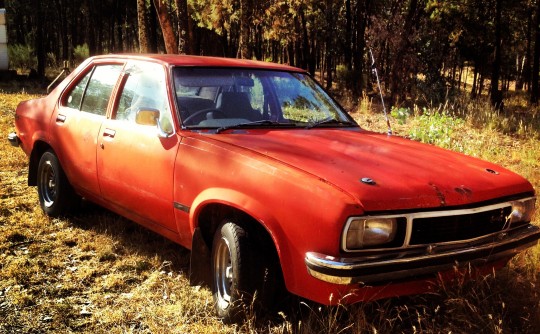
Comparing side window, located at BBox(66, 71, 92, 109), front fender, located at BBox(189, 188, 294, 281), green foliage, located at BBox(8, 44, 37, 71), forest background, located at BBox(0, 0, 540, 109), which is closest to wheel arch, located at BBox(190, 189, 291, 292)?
front fender, located at BBox(189, 188, 294, 281)

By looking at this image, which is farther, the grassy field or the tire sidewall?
the grassy field

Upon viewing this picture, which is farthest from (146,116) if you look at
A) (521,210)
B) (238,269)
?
(521,210)

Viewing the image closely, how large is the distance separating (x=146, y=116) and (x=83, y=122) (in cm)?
117

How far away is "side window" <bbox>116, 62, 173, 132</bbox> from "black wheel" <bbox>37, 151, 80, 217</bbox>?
3.71ft

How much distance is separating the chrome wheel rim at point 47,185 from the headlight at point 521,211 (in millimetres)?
3968

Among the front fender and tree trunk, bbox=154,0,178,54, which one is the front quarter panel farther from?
tree trunk, bbox=154,0,178,54

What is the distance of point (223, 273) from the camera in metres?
3.11

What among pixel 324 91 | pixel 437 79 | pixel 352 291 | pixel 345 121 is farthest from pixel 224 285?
pixel 437 79

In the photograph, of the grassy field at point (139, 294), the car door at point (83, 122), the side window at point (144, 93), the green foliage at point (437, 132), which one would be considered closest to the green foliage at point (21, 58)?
the grassy field at point (139, 294)

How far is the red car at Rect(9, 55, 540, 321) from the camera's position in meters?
2.49

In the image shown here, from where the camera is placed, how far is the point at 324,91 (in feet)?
14.5

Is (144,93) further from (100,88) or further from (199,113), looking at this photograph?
(100,88)

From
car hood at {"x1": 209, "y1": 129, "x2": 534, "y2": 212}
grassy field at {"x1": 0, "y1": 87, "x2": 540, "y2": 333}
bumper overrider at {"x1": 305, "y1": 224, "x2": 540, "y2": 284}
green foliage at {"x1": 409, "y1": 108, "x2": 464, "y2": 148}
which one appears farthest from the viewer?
green foliage at {"x1": 409, "y1": 108, "x2": 464, "y2": 148}

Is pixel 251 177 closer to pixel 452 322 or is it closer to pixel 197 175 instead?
pixel 197 175
